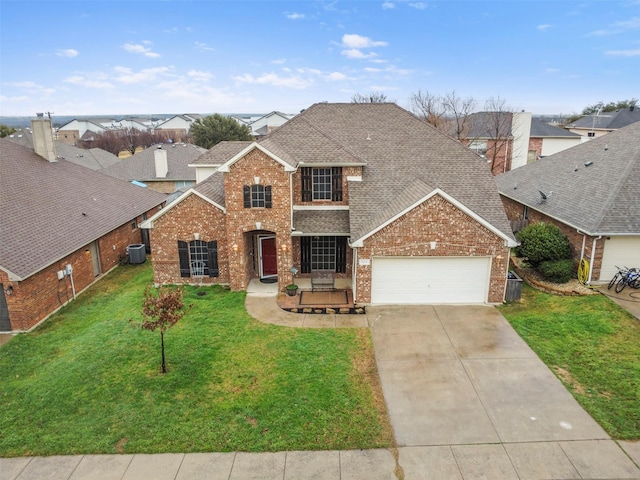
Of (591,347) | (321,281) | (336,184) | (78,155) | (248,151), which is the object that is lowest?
(591,347)

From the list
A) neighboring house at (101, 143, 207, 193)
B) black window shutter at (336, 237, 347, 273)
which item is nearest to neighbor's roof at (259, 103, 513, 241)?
black window shutter at (336, 237, 347, 273)

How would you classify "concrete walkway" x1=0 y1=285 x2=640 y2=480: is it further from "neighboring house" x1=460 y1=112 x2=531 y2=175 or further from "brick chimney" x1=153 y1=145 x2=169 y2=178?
"neighboring house" x1=460 y1=112 x2=531 y2=175

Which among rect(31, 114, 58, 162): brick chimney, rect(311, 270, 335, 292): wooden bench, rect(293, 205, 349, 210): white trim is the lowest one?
rect(311, 270, 335, 292): wooden bench

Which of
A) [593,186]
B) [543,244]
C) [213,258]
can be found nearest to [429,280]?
[543,244]

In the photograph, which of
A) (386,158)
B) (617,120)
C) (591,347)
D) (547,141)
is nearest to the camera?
(591,347)

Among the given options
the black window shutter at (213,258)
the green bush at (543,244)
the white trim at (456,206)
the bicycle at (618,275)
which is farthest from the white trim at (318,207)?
the bicycle at (618,275)

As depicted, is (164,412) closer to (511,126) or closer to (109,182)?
(109,182)

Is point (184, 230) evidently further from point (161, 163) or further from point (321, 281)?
point (161, 163)
